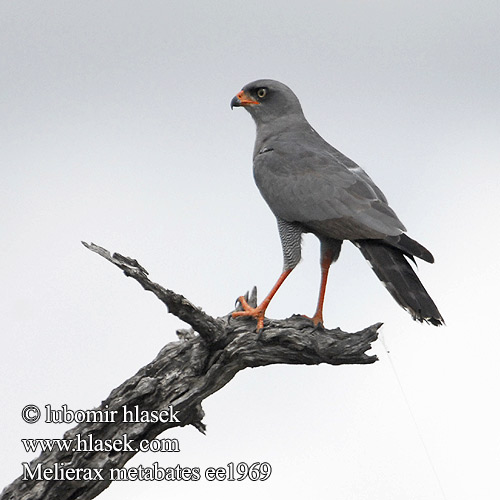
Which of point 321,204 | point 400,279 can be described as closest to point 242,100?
point 321,204

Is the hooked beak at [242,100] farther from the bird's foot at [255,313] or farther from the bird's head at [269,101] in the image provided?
the bird's foot at [255,313]

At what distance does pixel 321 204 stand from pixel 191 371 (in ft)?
7.55

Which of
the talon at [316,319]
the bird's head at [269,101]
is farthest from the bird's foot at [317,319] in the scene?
the bird's head at [269,101]

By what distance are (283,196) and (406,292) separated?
197 centimetres

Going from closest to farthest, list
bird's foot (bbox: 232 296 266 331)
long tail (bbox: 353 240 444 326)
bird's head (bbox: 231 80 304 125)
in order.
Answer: long tail (bbox: 353 240 444 326), bird's foot (bbox: 232 296 266 331), bird's head (bbox: 231 80 304 125)

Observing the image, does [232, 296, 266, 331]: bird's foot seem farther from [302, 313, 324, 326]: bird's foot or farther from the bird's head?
the bird's head

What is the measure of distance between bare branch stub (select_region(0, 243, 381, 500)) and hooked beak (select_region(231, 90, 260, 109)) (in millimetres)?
3199

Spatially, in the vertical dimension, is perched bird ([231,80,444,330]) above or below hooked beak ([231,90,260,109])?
below

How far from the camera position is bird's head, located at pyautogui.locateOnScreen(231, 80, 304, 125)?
1216 cm

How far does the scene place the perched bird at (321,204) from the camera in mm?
9867

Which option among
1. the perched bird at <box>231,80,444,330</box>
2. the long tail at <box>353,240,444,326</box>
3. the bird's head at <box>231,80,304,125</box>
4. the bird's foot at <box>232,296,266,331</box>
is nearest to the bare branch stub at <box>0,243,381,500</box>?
the bird's foot at <box>232,296,266,331</box>

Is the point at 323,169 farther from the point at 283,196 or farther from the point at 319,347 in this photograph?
the point at 319,347

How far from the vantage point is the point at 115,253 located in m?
8.83

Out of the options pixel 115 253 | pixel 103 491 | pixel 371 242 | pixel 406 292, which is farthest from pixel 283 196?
pixel 103 491
